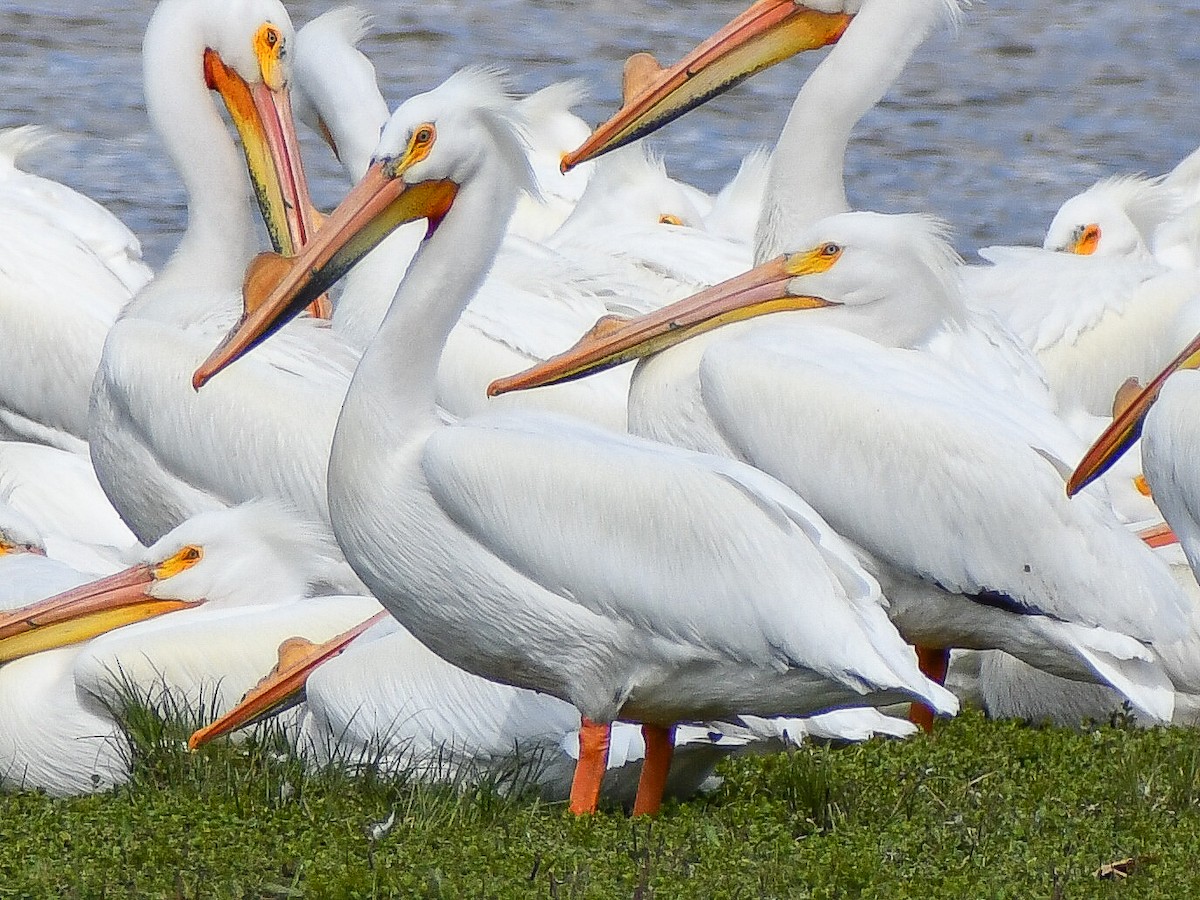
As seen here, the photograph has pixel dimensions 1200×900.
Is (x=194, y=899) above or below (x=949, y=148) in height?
above

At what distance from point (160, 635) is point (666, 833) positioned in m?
1.37

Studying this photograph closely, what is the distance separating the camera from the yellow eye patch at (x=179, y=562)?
5.57 meters

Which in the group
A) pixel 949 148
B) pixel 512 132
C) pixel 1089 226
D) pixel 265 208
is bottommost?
pixel 949 148

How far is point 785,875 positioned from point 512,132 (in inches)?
61.6

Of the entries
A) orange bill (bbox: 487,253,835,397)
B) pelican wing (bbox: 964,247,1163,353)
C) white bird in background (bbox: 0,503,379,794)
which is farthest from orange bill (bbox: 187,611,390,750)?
pelican wing (bbox: 964,247,1163,353)

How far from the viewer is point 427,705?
4770mm

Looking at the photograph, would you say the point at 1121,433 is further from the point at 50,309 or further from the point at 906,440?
the point at 50,309

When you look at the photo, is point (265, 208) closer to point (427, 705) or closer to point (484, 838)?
point (427, 705)

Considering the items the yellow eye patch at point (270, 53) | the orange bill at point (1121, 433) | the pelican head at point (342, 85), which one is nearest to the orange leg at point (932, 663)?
the orange bill at point (1121, 433)

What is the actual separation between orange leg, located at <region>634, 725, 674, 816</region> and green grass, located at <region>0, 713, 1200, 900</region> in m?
0.04

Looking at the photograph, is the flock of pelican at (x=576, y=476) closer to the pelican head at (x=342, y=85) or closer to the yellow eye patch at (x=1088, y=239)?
the pelican head at (x=342, y=85)

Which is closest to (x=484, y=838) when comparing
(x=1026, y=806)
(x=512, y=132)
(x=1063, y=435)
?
(x=1026, y=806)

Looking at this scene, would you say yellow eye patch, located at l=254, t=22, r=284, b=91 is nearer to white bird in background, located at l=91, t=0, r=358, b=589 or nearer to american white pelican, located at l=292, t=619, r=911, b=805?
white bird in background, located at l=91, t=0, r=358, b=589

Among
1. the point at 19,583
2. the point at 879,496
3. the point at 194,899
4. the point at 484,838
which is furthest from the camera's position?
the point at 19,583
